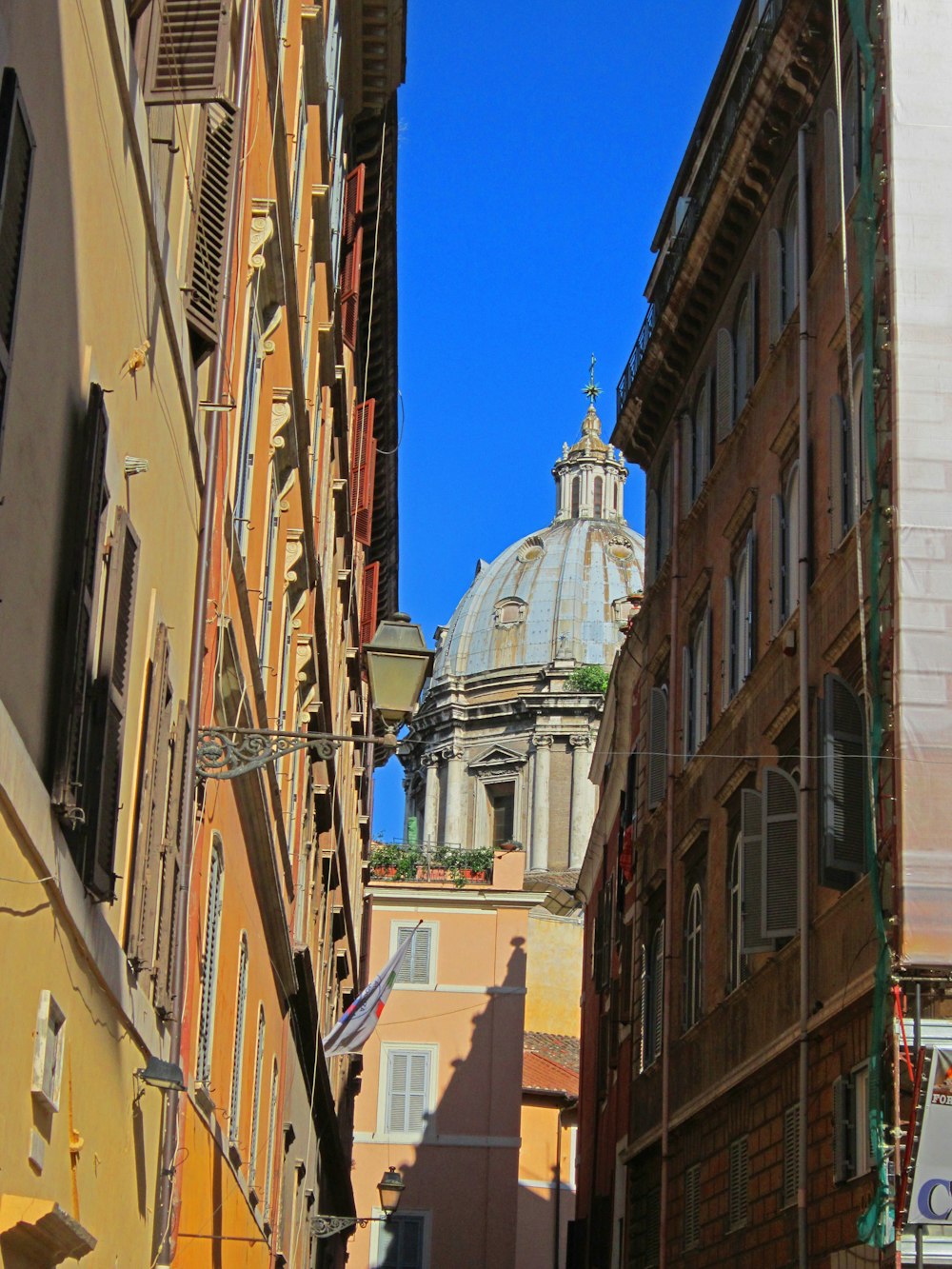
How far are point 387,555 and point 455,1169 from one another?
14.1m

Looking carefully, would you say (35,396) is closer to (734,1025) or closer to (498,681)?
(734,1025)

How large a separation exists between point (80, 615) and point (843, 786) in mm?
9421

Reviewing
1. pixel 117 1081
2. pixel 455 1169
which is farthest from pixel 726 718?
pixel 455 1169

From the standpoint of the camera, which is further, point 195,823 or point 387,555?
point 387,555

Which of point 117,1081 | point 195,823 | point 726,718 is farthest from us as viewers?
point 726,718

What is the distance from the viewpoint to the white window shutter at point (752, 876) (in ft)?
56.7

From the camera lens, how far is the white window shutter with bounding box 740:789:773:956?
56.7 feet

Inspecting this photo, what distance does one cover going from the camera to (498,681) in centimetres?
9069

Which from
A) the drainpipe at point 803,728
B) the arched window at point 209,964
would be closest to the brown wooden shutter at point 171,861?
the arched window at point 209,964

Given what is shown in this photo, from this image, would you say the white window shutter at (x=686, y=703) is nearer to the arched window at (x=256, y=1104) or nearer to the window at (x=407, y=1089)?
the arched window at (x=256, y=1104)

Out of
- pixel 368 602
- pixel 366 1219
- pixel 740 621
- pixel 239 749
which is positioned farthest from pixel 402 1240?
pixel 239 749

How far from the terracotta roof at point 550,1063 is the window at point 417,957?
10.9 feet

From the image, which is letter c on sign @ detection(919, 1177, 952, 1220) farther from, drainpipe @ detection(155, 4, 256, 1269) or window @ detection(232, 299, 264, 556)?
window @ detection(232, 299, 264, 556)

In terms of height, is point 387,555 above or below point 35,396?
above
